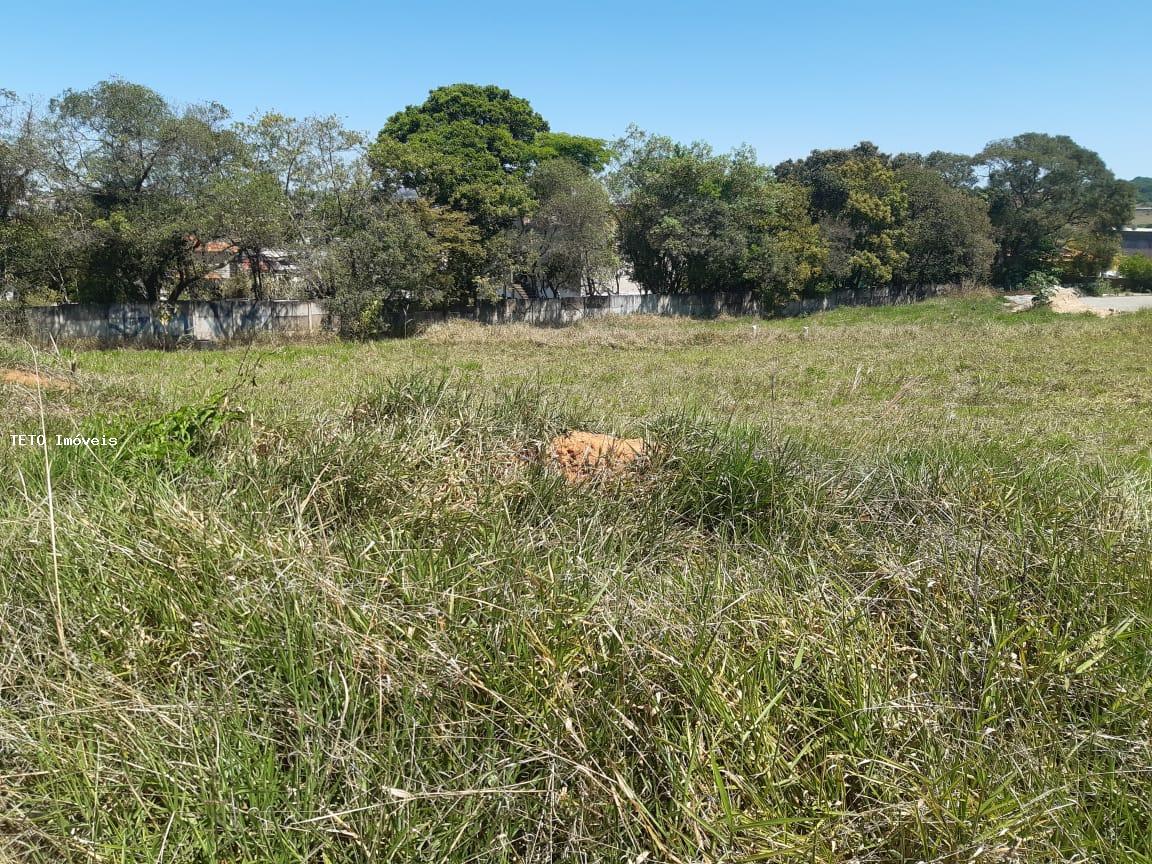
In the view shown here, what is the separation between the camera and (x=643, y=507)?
174 inches

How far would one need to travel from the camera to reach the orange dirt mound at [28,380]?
7.28m

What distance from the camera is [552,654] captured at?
2688 mm


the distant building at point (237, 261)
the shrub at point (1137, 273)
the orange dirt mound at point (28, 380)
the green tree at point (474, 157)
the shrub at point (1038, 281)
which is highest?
the green tree at point (474, 157)

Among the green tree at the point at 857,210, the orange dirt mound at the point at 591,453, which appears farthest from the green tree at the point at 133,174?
the green tree at the point at 857,210

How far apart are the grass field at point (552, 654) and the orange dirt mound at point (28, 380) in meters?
3.21

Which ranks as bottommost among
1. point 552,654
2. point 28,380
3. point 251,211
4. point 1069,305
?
point 552,654

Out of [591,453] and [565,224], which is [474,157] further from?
[591,453]

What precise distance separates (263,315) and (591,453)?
842 inches

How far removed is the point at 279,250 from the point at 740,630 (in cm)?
2286

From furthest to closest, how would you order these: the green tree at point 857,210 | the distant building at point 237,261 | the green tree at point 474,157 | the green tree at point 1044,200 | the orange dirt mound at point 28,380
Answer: the green tree at point 1044,200 < the green tree at point 857,210 < the green tree at point 474,157 < the distant building at point 237,261 < the orange dirt mound at point 28,380

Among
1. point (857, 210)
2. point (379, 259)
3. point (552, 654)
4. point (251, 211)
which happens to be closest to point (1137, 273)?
point (857, 210)

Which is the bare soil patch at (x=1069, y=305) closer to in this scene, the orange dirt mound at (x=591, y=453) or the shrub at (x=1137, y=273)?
the shrub at (x=1137, y=273)

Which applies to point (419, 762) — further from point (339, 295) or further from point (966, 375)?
point (339, 295)

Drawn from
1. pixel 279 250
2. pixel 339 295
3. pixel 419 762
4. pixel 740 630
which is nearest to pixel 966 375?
pixel 740 630
